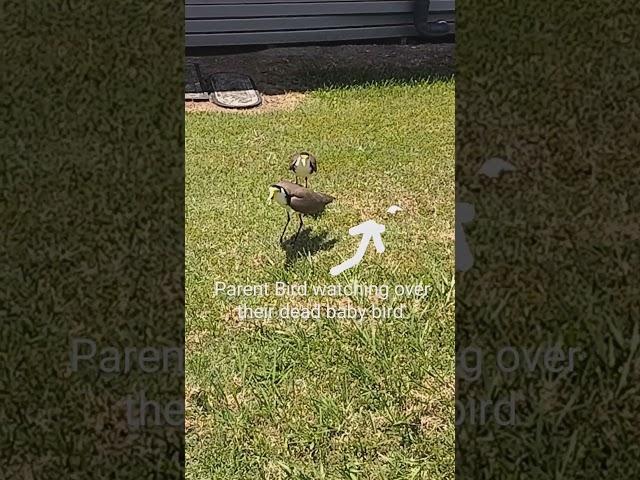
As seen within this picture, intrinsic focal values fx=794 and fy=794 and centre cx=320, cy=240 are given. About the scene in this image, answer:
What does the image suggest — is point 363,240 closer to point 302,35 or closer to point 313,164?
point 313,164

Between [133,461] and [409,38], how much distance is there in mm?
2716

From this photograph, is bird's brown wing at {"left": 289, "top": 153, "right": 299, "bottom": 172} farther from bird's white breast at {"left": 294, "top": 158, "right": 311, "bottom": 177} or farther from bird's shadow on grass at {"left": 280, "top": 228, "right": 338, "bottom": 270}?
bird's shadow on grass at {"left": 280, "top": 228, "right": 338, "bottom": 270}

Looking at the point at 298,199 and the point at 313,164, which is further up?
the point at 313,164

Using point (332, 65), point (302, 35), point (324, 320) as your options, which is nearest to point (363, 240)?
point (324, 320)

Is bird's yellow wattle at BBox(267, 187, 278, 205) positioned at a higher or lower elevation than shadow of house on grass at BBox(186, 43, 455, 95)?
lower

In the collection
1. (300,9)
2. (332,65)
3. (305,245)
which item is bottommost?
(305,245)

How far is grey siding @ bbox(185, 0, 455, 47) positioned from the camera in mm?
3789

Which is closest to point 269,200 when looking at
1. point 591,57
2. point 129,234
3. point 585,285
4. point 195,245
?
point 195,245

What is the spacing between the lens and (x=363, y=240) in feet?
7.38

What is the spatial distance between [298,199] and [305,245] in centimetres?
13

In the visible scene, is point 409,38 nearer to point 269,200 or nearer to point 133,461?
point 269,200

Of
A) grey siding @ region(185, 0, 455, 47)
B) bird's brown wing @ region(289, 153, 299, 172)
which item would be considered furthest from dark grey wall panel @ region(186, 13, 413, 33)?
bird's brown wing @ region(289, 153, 299, 172)

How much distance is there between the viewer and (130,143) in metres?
2.55

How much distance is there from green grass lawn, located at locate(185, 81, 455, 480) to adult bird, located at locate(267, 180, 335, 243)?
0.04 meters
